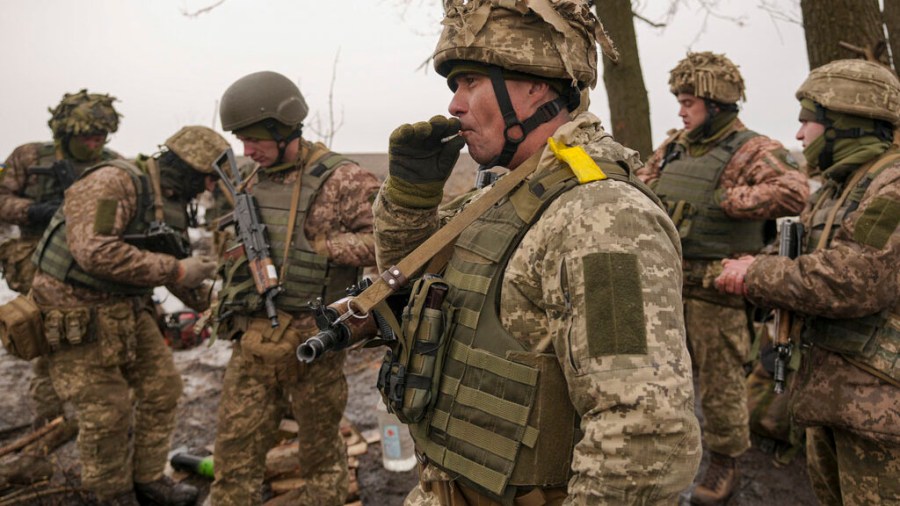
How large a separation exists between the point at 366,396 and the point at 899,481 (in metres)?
4.50

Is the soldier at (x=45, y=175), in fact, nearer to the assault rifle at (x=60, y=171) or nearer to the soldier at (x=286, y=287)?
the assault rifle at (x=60, y=171)

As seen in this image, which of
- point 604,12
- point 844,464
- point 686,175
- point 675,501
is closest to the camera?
point 675,501

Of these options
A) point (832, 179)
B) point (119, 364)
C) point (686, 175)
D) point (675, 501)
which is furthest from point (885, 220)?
point (119, 364)

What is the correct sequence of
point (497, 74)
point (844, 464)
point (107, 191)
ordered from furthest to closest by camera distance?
point (107, 191), point (844, 464), point (497, 74)

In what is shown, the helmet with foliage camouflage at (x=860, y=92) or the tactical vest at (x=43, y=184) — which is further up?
the helmet with foliage camouflage at (x=860, y=92)

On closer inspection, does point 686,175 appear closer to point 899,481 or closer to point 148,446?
point 899,481

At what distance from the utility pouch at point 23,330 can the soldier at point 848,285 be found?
14.2ft

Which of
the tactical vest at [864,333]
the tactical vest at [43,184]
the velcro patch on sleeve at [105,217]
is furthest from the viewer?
the tactical vest at [43,184]

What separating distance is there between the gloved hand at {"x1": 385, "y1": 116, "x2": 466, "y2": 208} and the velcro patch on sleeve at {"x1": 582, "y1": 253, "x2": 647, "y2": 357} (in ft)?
2.29

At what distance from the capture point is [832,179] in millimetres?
3062

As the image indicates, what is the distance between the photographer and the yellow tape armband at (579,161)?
1.66m

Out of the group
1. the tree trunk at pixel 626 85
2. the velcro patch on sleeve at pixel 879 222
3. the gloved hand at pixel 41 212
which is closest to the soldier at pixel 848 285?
the velcro patch on sleeve at pixel 879 222

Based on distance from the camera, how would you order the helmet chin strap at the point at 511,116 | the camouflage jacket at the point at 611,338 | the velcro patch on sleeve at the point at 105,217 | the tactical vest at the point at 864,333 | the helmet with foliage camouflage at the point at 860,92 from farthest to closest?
the velcro patch on sleeve at the point at 105,217, the helmet with foliage camouflage at the point at 860,92, the tactical vest at the point at 864,333, the helmet chin strap at the point at 511,116, the camouflage jacket at the point at 611,338

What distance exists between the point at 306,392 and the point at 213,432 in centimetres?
215
